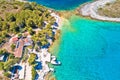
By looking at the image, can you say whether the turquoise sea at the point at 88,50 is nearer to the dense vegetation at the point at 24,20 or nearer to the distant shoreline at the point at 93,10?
the distant shoreline at the point at 93,10

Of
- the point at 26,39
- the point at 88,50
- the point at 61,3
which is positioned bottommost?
the point at 88,50

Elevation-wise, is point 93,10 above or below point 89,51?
above

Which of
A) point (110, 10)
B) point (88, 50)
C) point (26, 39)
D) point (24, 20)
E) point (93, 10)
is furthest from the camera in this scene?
point (110, 10)

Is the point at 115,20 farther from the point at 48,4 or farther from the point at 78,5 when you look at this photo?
the point at 48,4

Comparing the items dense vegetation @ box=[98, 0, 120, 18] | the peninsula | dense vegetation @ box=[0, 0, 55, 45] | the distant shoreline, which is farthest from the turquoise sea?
dense vegetation @ box=[0, 0, 55, 45]

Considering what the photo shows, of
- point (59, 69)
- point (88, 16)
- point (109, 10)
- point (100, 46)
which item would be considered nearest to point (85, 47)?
point (100, 46)

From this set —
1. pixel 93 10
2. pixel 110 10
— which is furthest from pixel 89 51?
pixel 110 10

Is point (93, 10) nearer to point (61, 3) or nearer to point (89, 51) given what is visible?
point (61, 3)

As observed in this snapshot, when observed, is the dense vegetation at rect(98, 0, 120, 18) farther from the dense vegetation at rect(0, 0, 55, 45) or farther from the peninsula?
the dense vegetation at rect(0, 0, 55, 45)
